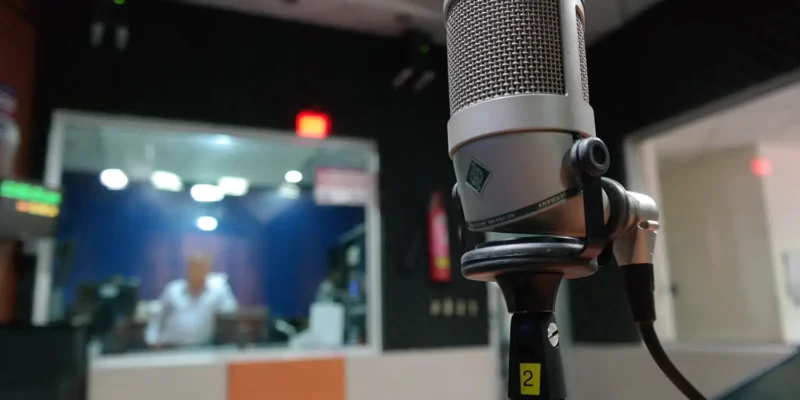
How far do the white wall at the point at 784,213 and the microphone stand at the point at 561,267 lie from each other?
13.8 feet

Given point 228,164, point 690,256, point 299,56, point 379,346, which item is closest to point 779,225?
point 690,256

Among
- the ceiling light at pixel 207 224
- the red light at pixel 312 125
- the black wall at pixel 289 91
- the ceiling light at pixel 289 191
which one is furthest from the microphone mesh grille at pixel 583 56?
the ceiling light at pixel 207 224

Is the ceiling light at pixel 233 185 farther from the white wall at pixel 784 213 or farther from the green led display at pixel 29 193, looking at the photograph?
the white wall at pixel 784 213

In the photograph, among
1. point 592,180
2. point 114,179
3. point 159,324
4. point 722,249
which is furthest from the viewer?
point 114,179

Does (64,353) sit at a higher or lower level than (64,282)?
lower

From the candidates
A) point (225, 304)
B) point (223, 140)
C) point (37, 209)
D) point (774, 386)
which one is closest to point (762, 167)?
point (223, 140)

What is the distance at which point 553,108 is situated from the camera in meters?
0.53

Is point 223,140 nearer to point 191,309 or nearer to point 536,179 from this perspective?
point 191,309

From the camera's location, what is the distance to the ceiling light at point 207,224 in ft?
17.4

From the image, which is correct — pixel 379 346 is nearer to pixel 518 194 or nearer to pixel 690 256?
pixel 690 256

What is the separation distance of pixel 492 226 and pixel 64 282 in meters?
2.91

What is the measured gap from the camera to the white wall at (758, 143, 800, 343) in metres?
4.10

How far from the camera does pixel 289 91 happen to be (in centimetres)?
332

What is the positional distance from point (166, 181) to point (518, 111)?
16.0 feet
